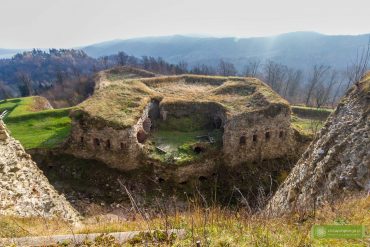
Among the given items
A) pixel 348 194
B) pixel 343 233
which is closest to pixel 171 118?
pixel 348 194

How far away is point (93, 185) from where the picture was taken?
1814 centimetres

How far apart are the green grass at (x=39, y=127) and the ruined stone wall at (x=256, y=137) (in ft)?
40.1

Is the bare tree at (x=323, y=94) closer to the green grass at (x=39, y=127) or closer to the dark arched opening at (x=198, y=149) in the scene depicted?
the dark arched opening at (x=198, y=149)

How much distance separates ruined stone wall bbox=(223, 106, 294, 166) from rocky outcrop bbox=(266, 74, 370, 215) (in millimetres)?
6363

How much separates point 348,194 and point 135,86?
19.3 m

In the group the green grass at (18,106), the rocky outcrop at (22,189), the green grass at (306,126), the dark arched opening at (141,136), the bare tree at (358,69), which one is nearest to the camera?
the rocky outcrop at (22,189)

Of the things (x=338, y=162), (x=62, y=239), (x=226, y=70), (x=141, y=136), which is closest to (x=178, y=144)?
(x=141, y=136)

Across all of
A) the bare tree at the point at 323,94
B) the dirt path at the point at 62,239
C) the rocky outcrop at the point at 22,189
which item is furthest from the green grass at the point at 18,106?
the bare tree at the point at 323,94

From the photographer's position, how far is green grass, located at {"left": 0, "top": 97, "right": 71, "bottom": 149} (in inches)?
821

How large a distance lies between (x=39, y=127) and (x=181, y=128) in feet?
41.3

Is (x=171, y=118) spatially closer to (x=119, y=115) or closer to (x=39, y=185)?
(x=119, y=115)

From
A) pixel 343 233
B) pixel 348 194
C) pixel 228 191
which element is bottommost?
pixel 228 191

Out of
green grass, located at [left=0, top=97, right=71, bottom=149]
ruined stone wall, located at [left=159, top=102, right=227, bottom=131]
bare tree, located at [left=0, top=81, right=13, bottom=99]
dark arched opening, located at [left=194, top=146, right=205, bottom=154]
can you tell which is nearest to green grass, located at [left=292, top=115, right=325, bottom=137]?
ruined stone wall, located at [left=159, top=102, right=227, bottom=131]

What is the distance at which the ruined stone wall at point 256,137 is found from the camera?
781 inches
